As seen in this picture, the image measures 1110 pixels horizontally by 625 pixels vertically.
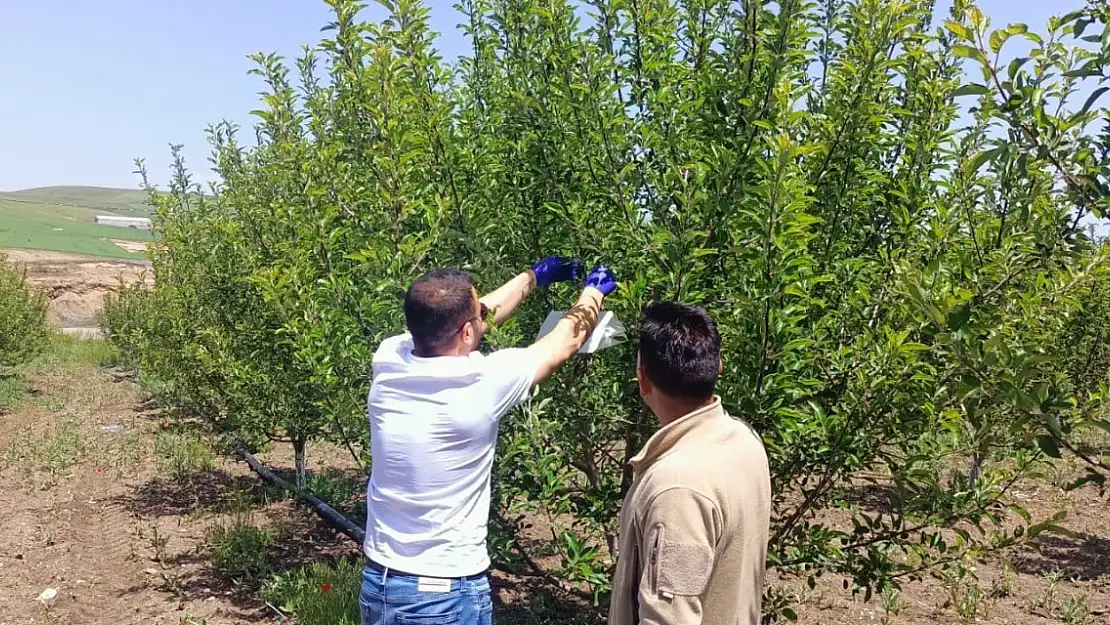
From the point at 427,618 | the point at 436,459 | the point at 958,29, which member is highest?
the point at 958,29

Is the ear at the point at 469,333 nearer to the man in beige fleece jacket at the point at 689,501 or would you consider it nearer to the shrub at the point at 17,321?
the man in beige fleece jacket at the point at 689,501

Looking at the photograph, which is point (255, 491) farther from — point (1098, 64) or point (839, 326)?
point (1098, 64)

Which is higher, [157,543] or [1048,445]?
→ [1048,445]

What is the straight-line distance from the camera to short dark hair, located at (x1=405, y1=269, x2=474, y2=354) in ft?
8.68

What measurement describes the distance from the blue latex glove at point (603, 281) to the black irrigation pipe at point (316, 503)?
3322 millimetres

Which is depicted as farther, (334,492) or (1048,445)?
(334,492)

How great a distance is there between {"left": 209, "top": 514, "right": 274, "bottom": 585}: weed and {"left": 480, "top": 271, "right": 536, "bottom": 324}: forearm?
4834mm

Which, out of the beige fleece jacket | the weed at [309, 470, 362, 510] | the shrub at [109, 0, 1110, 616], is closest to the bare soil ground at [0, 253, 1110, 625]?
the weed at [309, 470, 362, 510]

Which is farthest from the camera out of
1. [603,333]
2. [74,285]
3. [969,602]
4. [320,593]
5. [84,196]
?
[84,196]

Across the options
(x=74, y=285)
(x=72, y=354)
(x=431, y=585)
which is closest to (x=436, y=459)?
(x=431, y=585)

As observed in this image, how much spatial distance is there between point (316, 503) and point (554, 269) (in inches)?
227

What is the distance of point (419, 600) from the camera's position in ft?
8.58

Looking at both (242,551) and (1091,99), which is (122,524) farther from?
(1091,99)

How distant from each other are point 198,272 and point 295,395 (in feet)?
7.81
